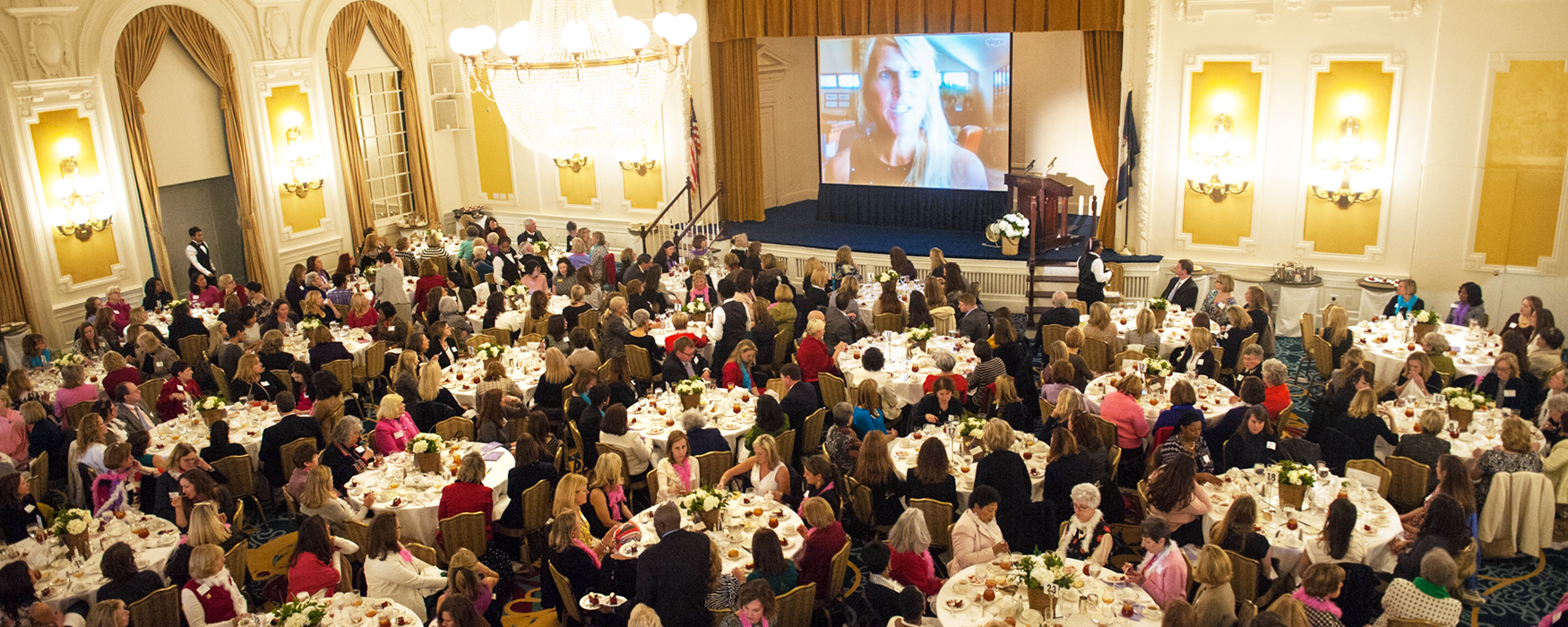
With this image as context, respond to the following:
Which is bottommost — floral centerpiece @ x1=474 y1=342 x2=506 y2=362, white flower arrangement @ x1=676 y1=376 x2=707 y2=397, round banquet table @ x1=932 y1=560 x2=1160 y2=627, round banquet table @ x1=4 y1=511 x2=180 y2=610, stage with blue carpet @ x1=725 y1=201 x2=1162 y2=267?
round banquet table @ x1=932 y1=560 x2=1160 y2=627

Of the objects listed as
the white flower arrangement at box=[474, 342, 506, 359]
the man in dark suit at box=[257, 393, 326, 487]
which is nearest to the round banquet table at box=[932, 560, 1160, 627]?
the man in dark suit at box=[257, 393, 326, 487]

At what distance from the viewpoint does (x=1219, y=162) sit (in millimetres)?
13117

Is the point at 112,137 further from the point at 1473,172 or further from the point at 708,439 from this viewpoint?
the point at 1473,172

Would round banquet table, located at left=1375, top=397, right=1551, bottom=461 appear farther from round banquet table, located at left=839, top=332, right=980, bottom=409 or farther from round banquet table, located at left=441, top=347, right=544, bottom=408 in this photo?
round banquet table, located at left=441, top=347, right=544, bottom=408

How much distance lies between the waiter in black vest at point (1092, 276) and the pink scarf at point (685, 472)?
6.00m

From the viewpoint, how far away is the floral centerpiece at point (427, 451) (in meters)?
7.79

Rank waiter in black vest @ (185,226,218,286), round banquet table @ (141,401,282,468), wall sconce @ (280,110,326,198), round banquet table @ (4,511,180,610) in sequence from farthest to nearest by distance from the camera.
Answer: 1. wall sconce @ (280,110,326,198)
2. waiter in black vest @ (185,226,218,286)
3. round banquet table @ (141,401,282,468)
4. round banquet table @ (4,511,180,610)

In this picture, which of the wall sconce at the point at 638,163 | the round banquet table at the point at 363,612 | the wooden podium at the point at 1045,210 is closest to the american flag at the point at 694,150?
the wall sconce at the point at 638,163

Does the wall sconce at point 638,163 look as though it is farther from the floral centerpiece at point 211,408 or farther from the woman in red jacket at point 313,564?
the woman in red jacket at point 313,564

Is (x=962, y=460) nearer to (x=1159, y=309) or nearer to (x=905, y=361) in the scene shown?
(x=905, y=361)

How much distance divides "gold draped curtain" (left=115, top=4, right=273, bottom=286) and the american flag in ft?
19.8

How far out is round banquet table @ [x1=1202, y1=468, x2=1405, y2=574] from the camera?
21.5ft

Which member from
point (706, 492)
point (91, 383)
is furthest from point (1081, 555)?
point (91, 383)

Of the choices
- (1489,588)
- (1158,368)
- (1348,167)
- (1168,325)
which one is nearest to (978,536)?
(1158,368)
